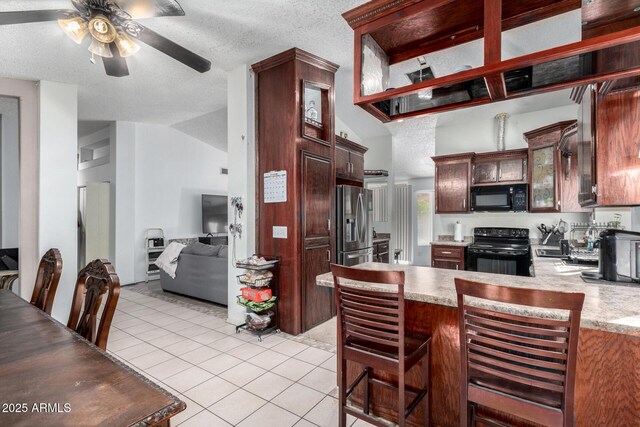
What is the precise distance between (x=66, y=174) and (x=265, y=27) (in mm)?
3106

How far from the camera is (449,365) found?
1.72 m

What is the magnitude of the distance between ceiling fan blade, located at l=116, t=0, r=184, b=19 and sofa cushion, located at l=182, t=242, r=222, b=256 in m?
3.03

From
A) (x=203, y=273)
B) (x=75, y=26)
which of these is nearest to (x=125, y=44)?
(x=75, y=26)

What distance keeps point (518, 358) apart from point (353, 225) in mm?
2965

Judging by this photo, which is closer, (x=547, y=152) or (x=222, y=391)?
(x=222, y=391)

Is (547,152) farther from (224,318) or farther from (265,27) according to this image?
(224,318)

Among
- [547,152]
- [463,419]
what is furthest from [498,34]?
[547,152]

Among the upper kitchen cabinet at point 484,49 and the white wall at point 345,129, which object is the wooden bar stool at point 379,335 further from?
the white wall at point 345,129

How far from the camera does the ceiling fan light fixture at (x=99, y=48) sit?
230cm

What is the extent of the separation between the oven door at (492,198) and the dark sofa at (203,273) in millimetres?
3899

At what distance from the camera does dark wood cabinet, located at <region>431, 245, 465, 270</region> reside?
471 cm

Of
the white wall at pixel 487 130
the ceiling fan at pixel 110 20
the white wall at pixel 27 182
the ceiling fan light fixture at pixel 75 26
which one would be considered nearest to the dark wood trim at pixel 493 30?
the ceiling fan at pixel 110 20

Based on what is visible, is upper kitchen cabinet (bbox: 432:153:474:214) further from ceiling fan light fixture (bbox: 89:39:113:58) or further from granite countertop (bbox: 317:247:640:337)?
ceiling fan light fixture (bbox: 89:39:113:58)

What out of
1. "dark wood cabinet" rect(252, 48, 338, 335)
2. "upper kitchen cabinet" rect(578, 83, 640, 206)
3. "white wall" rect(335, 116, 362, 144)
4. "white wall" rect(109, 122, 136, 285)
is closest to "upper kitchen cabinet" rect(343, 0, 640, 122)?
"upper kitchen cabinet" rect(578, 83, 640, 206)
